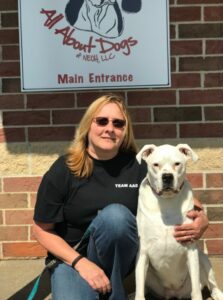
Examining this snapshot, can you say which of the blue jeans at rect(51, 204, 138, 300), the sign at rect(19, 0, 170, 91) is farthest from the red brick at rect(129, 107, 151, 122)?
the blue jeans at rect(51, 204, 138, 300)

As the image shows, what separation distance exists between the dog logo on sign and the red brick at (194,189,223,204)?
4.90ft

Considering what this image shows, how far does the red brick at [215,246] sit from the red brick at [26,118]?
Answer: 1.73m

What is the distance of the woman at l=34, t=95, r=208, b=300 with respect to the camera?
128 inches

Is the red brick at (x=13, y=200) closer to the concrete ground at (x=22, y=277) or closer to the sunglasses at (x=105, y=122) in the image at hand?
the concrete ground at (x=22, y=277)

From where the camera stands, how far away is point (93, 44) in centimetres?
438

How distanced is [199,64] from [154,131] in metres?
0.67

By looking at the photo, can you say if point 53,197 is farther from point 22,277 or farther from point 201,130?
point 201,130

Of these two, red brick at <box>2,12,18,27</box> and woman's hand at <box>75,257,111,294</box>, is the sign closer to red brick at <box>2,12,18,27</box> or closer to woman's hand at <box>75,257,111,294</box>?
red brick at <box>2,12,18,27</box>

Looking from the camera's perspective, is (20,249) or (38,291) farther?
(20,249)

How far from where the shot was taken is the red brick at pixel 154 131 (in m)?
4.45

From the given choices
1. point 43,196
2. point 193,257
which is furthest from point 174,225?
point 43,196

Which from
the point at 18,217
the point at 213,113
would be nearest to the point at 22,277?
the point at 18,217

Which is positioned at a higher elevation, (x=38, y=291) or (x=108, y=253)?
(x=108, y=253)

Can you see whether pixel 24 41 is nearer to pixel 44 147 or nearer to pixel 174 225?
pixel 44 147
